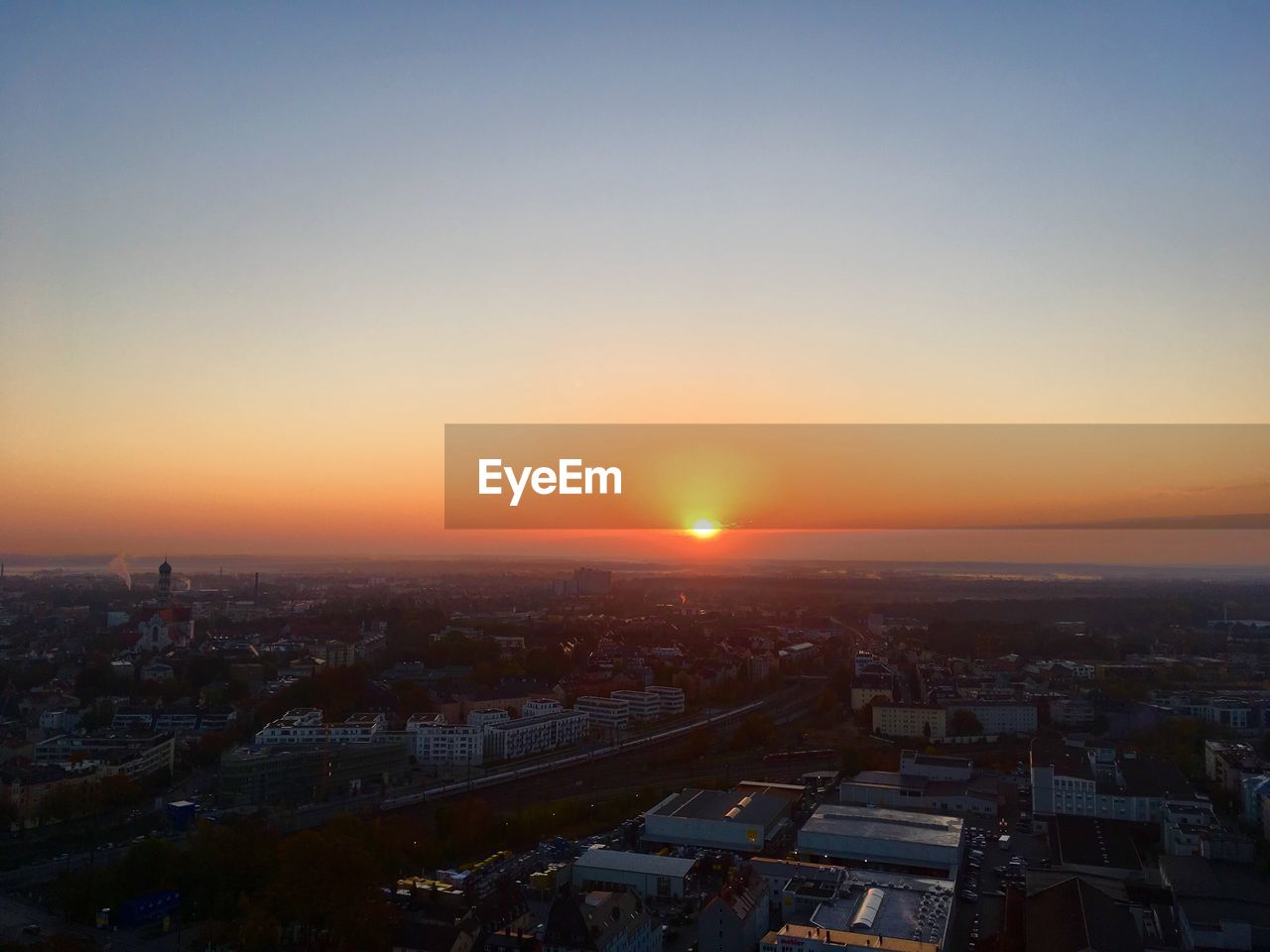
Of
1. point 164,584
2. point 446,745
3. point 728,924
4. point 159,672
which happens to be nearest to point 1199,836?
point 728,924

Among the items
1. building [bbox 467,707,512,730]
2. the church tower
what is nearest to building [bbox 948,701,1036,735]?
building [bbox 467,707,512,730]

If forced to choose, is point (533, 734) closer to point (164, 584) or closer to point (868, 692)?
point (868, 692)

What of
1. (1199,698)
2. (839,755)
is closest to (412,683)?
(839,755)

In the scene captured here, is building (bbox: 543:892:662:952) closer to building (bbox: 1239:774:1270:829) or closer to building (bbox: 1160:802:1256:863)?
building (bbox: 1160:802:1256:863)

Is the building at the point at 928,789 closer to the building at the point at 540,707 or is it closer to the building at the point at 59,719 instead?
the building at the point at 540,707

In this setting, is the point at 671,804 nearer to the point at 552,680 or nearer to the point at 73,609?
the point at 552,680

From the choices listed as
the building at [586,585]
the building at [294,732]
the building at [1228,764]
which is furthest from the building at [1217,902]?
the building at [586,585]
